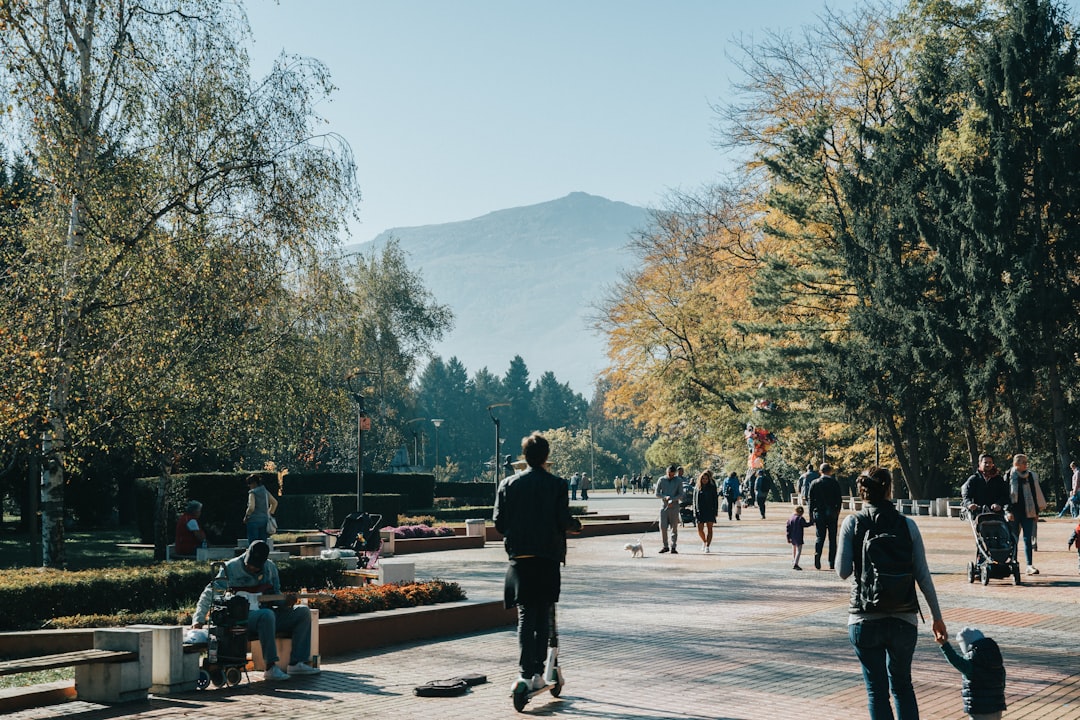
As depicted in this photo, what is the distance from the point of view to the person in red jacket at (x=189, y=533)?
1798 centimetres

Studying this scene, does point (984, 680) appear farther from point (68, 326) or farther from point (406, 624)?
point (68, 326)

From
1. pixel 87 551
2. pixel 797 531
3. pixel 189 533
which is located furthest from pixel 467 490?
pixel 189 533

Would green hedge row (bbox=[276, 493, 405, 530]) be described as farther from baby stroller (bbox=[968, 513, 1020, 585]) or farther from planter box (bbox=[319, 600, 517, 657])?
planter box (bbox=[319, 600, 517, 657])

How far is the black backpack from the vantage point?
244 inches

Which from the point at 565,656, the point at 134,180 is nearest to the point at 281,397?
the point at 134,180

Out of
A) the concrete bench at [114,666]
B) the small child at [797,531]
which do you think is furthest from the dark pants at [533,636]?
the small child at [797,531]

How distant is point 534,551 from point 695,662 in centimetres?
268

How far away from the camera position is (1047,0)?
121 feet

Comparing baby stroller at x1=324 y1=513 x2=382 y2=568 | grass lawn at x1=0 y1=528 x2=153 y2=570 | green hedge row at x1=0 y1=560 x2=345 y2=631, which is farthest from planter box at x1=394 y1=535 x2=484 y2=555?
green hedge row at x1=0 y1=560 x2=345 y2=631

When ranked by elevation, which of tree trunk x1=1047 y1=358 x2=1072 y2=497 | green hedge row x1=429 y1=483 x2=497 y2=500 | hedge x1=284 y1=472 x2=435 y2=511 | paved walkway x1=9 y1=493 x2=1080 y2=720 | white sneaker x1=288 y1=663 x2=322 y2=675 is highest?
tree trunk x1=1047 y1=358 x2=1072 y2=497

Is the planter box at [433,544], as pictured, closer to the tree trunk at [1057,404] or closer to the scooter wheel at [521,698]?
the scooter wheel at [521,698]

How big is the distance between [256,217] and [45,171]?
3.70 meters

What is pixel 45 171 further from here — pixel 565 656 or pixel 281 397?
pixel 565 656

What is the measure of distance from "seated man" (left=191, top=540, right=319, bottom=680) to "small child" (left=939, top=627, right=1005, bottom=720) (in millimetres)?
5539
